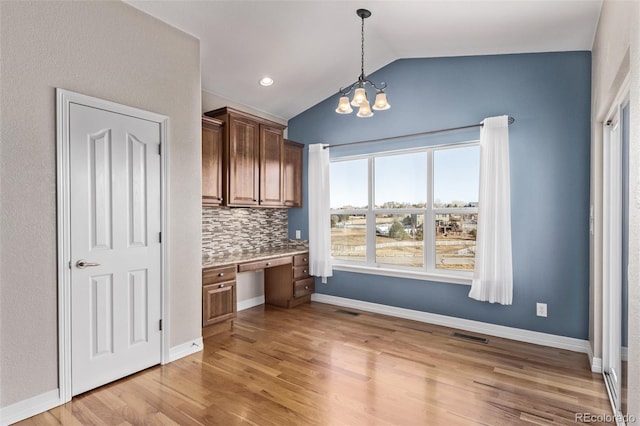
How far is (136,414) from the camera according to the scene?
7.45 ft

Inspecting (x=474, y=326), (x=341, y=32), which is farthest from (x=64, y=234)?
(x=474, y=326)

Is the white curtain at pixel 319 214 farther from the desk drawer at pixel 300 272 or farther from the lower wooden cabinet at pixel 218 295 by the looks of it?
the lower wooden cabinet at pixel 218 295

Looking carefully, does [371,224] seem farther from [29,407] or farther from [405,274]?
[29,407]

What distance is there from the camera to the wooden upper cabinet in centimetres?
405

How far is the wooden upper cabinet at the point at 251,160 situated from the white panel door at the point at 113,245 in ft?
3.71

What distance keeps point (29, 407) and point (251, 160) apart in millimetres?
3017

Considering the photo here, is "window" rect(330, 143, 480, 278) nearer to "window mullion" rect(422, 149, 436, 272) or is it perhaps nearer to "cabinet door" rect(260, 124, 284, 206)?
"window mullion" rect(422, 149, 436, 272)

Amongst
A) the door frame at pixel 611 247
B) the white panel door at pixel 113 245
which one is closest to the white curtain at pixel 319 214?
the white panel door at pixel 113 245

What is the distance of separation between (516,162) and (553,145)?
0.34 metres

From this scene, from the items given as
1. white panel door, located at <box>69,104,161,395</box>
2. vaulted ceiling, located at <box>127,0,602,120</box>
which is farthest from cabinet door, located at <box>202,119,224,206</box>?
white panel door, located at <box>69,104,161,395</box>

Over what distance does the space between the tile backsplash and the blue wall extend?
7.17ft

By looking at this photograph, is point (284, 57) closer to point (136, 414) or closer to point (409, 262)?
point (409, 262)

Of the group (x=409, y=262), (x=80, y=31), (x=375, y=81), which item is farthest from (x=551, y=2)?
(x=80, y=31)

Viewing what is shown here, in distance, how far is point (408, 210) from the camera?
4.38 metres
